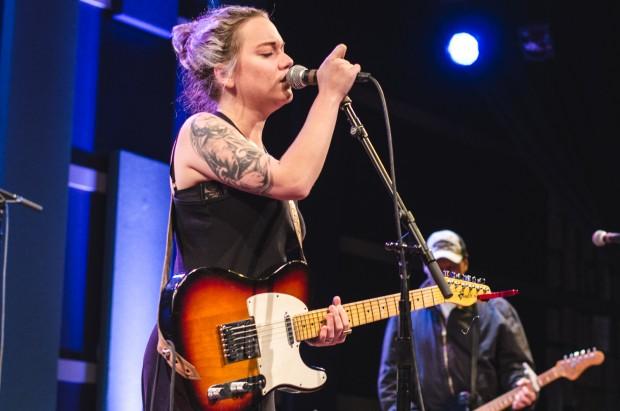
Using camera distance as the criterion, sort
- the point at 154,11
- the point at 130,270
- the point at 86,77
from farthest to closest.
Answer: the point at 154,11, the point at 86,77, the point at 130,270

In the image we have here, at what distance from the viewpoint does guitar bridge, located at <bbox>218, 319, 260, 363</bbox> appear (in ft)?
9.08

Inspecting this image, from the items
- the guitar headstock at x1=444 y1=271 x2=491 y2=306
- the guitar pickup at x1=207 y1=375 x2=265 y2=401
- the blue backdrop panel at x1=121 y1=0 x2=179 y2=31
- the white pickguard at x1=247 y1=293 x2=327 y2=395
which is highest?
the blue backdrop panel at x1=121 y1=0 x2=179 y2=31

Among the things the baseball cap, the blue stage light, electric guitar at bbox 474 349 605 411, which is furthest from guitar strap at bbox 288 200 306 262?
the blue stage light

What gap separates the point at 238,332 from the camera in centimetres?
279

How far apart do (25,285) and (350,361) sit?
3085mm

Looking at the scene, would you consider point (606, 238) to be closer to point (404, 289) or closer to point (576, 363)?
point (576, 363)

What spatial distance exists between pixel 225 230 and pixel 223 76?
576 mm

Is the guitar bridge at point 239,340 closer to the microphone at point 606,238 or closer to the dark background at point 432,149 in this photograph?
the dark background at point 432,149

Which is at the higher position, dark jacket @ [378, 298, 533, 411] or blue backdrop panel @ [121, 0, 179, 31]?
blue backdrop panel @ [121, 0, 179, 31]

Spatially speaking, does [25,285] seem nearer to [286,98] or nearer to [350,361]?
[286,98]

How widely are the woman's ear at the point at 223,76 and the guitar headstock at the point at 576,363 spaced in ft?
11.8

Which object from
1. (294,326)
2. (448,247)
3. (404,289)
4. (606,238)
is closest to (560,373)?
(448,247)

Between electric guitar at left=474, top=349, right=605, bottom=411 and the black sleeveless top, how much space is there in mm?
2965

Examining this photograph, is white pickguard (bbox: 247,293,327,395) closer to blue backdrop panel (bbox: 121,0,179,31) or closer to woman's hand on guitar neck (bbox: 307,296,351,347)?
woman's hand on guitar neck (bbox: 307,296,351,347)
